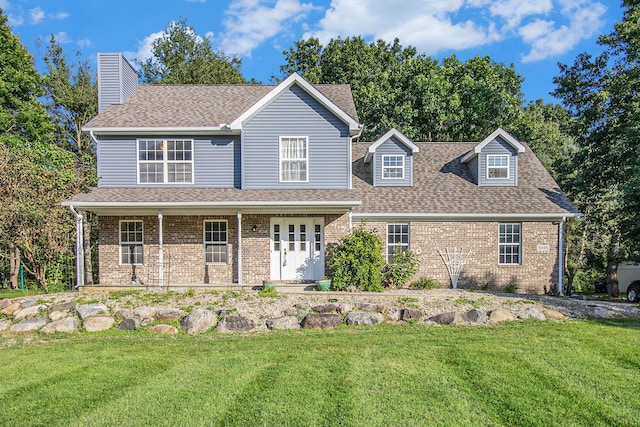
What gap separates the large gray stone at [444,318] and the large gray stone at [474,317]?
1.02 feet

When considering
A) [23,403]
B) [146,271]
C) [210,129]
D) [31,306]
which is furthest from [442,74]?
[23,403]

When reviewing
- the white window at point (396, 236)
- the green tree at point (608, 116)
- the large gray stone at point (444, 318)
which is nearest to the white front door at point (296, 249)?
the white window at point (396, 236)

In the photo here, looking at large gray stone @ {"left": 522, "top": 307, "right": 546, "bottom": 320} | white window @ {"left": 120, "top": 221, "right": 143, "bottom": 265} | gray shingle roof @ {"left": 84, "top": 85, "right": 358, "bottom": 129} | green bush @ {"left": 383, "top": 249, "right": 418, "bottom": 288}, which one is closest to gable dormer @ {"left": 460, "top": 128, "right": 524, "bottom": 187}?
green bush @ {"left": 383, "top": 249, "right": 418, "bottom": 288}

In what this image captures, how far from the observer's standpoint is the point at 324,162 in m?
16.9

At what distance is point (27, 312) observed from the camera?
12.1 metres

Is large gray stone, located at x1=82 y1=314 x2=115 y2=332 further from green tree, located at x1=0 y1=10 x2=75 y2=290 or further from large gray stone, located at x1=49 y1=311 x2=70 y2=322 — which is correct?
green tree, located at x1=0 y1=10 x2=75 y2=290

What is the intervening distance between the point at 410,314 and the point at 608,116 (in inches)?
588

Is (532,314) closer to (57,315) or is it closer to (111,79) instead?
(57,315)

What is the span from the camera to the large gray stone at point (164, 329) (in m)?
11.3

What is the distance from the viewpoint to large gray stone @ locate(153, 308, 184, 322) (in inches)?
468

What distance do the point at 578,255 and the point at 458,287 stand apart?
15.6m

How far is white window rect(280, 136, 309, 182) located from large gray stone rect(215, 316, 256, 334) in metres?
6.38

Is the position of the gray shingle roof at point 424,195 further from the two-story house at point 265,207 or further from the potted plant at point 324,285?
the potted plant at point 324,285

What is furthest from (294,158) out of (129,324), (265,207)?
(129,324)
